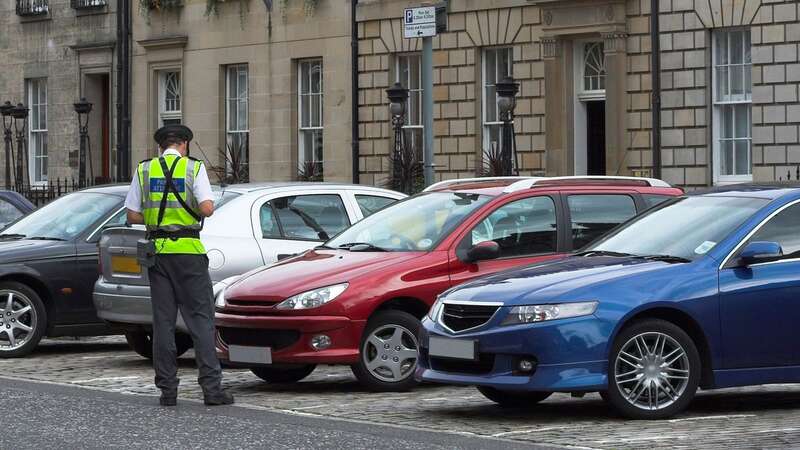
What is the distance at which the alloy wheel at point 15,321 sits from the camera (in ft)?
58.7

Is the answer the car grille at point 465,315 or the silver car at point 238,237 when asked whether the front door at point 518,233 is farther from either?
the silver car at point 238,237

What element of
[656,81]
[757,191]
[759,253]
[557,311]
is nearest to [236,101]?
[656,81]

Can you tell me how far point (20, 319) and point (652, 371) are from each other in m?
7.74

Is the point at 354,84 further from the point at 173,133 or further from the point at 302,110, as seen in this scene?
the point at 173,133

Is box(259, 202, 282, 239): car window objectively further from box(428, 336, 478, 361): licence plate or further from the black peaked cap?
box(428, 336, 478, 361): licence plate

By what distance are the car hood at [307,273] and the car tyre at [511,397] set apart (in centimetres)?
152

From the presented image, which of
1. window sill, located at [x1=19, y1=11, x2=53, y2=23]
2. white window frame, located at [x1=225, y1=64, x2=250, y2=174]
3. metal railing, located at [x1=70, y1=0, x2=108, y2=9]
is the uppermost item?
metal railing, located at [x1=70, y1=0, x2=108, y2=9]

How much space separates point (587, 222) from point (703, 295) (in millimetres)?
2752

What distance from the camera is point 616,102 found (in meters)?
31.1

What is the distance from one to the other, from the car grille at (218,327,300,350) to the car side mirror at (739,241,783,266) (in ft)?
10.8

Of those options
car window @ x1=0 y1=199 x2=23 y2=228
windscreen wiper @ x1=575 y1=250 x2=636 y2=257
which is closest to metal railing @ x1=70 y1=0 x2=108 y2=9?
car window @ x1=0 y1=199 x2=23 y2=228

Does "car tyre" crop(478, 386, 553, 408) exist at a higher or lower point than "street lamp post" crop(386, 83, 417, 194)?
lower

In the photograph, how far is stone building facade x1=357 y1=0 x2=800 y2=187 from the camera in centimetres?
2931

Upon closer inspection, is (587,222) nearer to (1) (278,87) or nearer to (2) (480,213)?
(2) (480,213)
